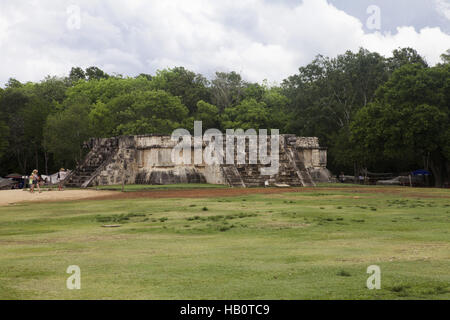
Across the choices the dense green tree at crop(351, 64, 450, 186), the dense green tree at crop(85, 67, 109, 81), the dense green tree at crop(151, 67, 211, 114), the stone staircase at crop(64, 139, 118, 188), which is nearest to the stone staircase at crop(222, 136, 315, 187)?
the dense green tree at crop(351, 64, 450, 186)

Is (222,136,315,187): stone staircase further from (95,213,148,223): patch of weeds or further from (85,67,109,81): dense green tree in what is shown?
(85,67,109,81): dense green tree

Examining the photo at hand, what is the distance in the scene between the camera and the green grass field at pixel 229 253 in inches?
294

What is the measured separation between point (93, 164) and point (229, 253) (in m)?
36.0

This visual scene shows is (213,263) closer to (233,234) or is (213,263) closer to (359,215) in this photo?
(233,234)

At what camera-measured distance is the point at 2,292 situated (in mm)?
7348

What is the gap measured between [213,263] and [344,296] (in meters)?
2.99

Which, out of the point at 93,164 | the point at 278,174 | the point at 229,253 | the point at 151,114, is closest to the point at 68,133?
the point at 151,114

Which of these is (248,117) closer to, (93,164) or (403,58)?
(403,58)

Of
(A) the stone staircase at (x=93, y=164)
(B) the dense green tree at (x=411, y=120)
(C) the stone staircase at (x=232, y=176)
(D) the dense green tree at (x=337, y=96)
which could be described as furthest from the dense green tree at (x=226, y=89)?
(C) the stone staircase at (x=232, y=176)

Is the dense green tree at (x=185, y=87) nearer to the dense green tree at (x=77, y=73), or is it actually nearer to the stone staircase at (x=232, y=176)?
the dense green tree at (x=77, y=73)

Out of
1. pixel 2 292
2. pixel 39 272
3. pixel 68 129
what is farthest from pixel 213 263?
pixel 68 129

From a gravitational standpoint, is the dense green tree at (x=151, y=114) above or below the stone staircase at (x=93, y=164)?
above

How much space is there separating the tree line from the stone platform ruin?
1074cm

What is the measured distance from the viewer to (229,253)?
10773 mm
